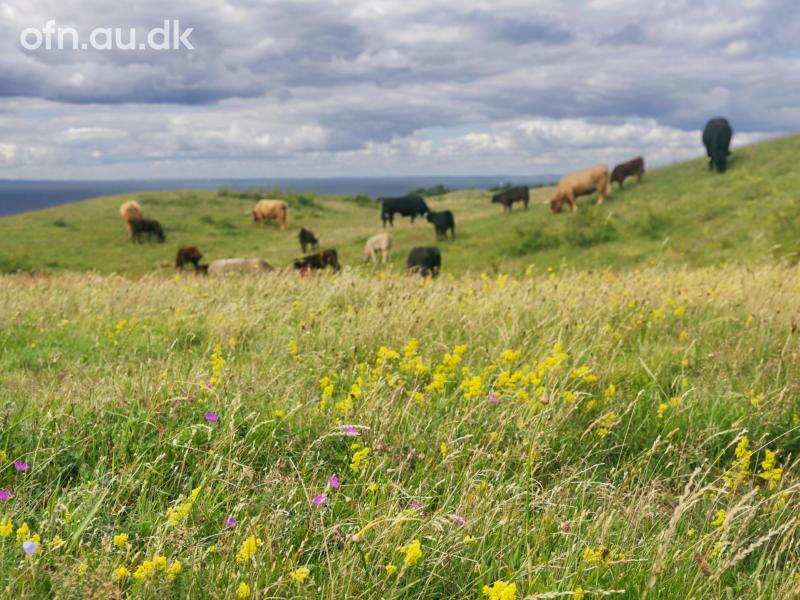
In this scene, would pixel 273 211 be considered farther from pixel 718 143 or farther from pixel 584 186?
pixel 718 143

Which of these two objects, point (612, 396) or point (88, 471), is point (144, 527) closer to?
point (88, 471)

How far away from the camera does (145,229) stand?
129 ft

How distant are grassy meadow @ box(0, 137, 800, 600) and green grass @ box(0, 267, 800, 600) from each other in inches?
0.9

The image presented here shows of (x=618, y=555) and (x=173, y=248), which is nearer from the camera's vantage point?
(x=618, y=555)

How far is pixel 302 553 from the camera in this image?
274cm

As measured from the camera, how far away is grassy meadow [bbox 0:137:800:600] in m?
2.53

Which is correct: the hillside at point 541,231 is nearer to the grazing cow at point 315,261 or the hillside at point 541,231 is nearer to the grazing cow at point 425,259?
the grazing cow at point 425,259

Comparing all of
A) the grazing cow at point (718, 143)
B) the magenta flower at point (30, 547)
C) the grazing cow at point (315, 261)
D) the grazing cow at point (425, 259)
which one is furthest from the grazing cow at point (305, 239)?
the magenta flower at point (30, 547)

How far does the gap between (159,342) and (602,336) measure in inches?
168

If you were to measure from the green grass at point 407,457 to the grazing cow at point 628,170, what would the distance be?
112ft

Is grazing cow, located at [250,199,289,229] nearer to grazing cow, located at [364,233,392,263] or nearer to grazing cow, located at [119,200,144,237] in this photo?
grazing cow, located at [119,200,144,237]

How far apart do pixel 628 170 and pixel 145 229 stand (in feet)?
98.8

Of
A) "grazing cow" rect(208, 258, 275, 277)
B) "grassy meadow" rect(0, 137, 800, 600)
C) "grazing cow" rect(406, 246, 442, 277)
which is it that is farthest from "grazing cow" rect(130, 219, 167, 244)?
"grassy meadow" rect(0, 137, 800, 600)

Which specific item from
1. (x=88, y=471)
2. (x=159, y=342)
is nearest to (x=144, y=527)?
(x=88, y=471)
